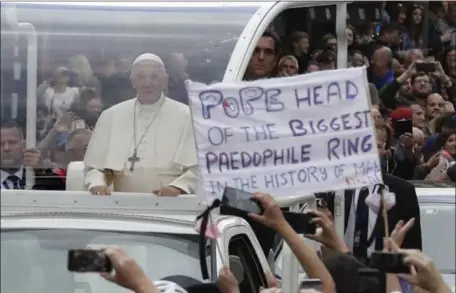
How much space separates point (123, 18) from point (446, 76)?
4.57 m

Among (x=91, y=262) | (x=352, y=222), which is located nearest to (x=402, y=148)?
(x=352, y=222)

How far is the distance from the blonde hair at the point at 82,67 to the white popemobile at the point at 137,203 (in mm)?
74

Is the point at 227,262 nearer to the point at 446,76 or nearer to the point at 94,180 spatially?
the point at 94,180

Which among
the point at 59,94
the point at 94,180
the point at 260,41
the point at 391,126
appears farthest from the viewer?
the point at 391,126

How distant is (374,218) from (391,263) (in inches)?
125

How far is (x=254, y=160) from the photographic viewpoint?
6.15m

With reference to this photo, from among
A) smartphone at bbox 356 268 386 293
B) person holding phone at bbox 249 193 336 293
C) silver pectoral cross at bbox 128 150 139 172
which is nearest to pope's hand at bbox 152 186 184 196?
silver pectoral cross at bbox 128 150 139 172

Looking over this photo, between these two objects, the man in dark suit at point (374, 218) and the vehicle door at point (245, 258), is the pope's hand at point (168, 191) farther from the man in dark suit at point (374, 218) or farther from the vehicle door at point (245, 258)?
the man in dark suit at point (374, 218)

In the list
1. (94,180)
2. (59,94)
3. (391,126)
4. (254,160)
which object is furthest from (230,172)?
(391,126)

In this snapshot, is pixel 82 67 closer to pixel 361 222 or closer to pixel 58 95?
pixel 58 95

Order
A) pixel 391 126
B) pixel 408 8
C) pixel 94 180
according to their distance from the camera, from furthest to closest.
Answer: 1. pixel 408 8
2. pixel 391 126
3. pixel 94 180

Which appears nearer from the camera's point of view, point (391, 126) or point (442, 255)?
point (442, 255)

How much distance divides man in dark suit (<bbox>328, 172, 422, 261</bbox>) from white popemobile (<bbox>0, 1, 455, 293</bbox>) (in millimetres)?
119

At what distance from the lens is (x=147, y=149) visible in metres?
7.35
